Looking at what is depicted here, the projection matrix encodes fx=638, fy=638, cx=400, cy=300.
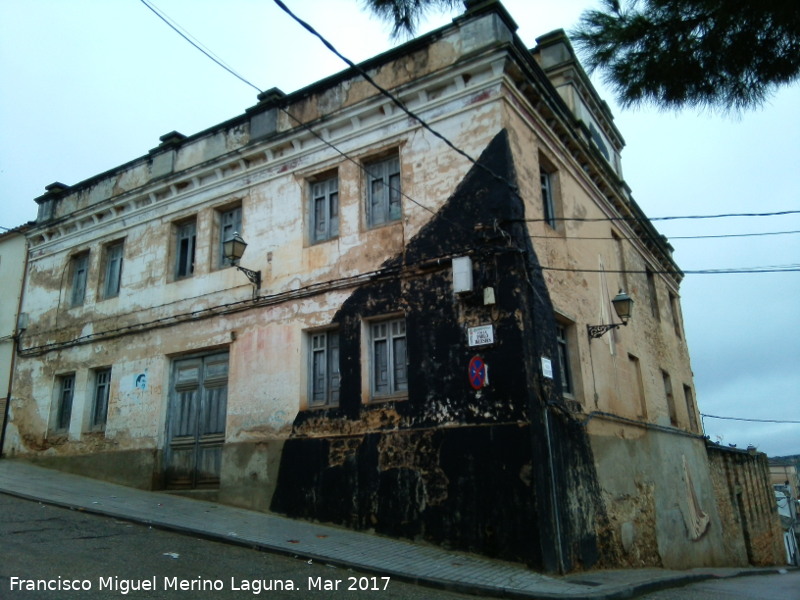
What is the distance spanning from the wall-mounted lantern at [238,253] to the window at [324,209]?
1252mm

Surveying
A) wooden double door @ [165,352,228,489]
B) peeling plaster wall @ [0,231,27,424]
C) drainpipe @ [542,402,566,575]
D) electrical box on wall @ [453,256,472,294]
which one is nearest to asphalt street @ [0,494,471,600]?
drainpipe @ [542,402,566,575]

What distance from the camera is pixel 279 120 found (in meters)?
12.1

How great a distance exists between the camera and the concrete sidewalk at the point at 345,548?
270 inches

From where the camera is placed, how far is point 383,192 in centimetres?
1073

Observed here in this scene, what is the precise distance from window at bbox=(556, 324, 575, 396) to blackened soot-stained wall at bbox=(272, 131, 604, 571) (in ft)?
2.80

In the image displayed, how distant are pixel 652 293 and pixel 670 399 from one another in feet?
9.14

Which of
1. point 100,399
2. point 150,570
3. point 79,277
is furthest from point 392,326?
point 79,277

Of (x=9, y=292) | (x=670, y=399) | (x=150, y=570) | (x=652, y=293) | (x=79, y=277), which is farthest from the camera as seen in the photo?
(x=652, y=293)

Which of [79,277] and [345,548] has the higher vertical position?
[79,277]

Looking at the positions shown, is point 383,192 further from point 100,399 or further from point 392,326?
point 100,399

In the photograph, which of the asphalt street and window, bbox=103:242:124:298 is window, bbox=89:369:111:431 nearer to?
window, bbox=103:242:124:298

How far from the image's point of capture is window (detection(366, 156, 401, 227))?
10.5m

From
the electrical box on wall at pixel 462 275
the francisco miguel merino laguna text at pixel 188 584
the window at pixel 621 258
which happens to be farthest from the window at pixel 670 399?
the francisco miguel merino laguna text at pixel 188 584

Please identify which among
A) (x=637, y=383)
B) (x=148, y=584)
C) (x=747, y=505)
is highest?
(x=637, y=383)
